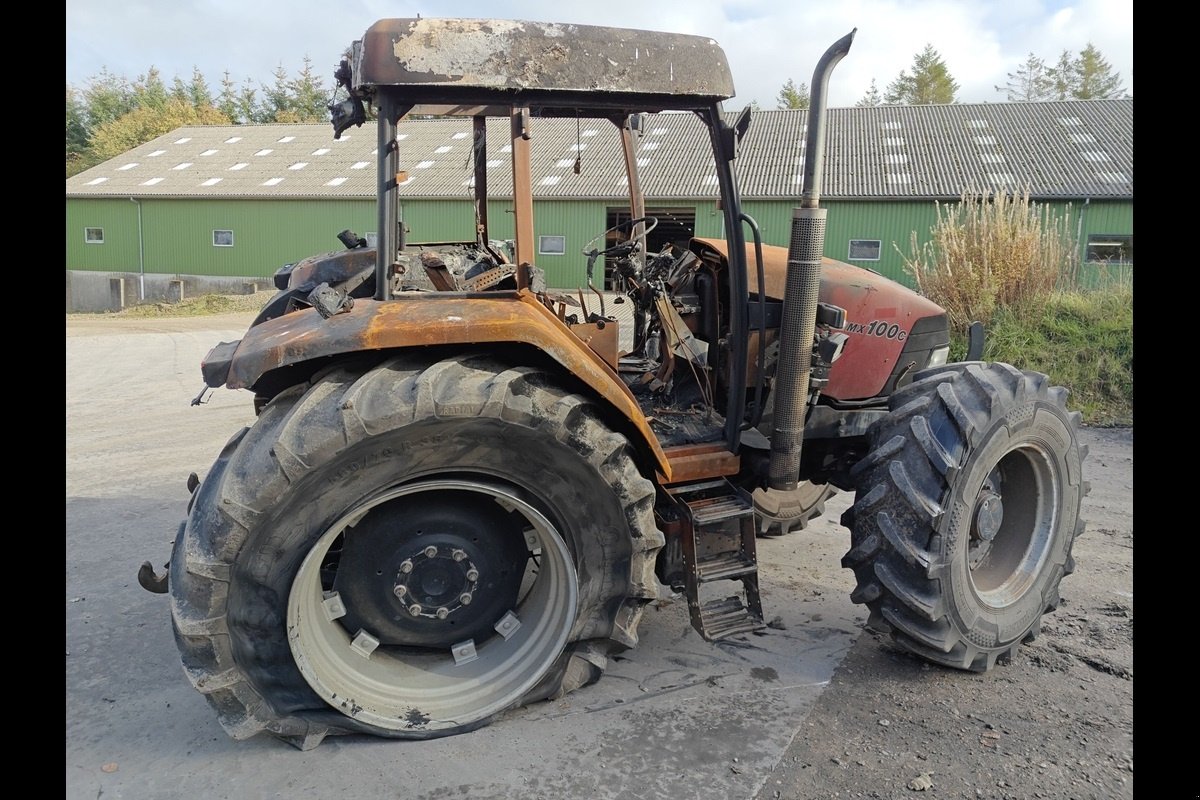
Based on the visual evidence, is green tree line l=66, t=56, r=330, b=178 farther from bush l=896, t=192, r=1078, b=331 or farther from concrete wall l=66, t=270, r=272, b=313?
bush l=896, t=192, r=1078, b=331

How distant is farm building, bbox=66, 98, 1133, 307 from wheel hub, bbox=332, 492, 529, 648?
15.4 m

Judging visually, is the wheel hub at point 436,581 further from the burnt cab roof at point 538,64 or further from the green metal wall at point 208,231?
the green metal wall at point 208,231

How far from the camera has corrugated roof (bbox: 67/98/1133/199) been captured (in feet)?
67.8

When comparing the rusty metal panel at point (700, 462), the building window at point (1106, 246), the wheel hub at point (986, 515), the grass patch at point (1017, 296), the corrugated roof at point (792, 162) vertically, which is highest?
the corrugated roof at point (792, 162)

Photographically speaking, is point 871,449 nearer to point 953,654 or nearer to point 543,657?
point 953,654

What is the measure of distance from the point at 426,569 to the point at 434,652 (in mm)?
390

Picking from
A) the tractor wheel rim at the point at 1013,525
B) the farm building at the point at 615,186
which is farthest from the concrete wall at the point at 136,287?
the tractor wheel rim at the point at 1013,525

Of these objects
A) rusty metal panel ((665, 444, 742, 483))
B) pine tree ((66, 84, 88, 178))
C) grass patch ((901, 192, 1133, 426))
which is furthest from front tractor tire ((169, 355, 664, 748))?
pine tree ((66, 84, 88, 178))

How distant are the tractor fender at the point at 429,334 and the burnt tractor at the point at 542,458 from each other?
0.04 ft

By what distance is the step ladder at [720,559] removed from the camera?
338 centimetres

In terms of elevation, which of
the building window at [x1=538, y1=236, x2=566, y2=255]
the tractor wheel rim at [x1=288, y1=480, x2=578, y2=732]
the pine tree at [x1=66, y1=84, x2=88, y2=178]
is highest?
the pine tree at [x1=66, y1=84, x2=88, y2=178]

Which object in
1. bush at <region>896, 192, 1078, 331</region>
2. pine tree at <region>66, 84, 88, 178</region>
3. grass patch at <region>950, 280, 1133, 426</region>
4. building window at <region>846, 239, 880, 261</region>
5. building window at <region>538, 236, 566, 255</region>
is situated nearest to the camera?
grass patch at <region>950, 280, 1133, 426</region>

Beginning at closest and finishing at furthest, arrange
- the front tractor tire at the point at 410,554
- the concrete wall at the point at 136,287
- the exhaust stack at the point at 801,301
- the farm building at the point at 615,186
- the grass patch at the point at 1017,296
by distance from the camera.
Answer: the front tractor tire at the point at 410,554, the exhaust stack at the point at 801,301, the grass patch at the point at 1017,296, the farm building at the point at 615,186, the concrete wall at the point at 136,287
